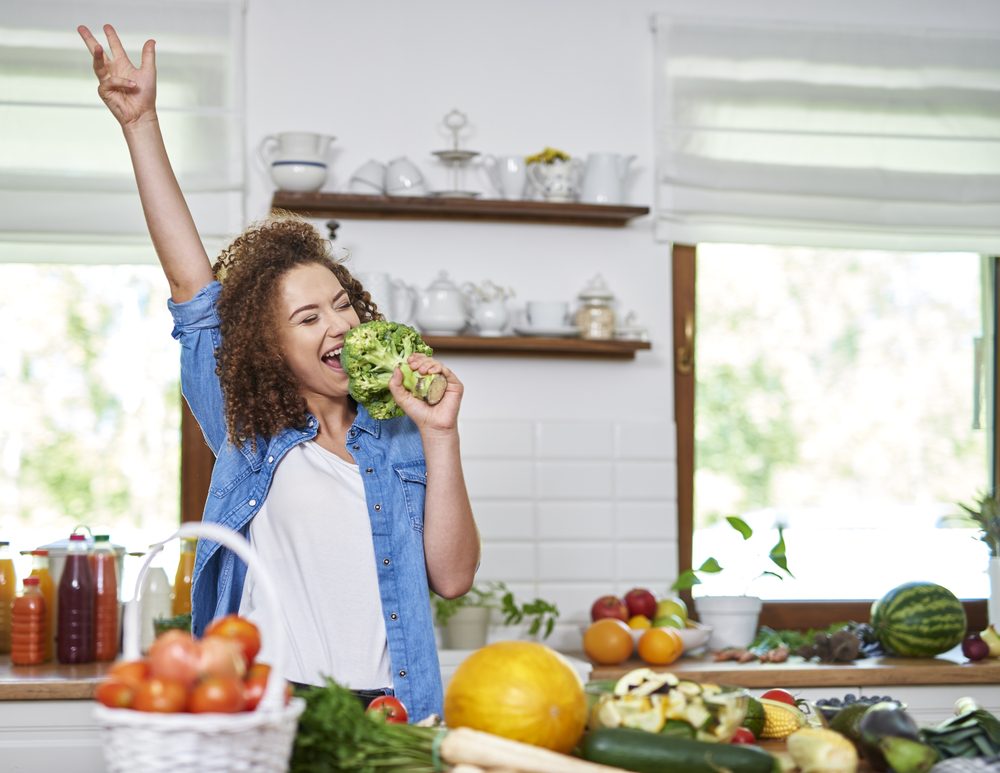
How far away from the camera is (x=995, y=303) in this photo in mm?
4008

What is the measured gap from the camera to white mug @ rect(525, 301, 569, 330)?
3477 millimetres

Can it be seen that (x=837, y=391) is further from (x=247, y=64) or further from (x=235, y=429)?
(x=235, y=429)

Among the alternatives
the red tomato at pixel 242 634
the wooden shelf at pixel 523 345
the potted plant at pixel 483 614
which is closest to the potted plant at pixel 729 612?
the potted plant at pixel 483 614

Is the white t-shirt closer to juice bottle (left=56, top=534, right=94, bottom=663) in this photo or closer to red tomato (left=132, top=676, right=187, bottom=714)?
red tomato (left=132, top=676, right=187, bottom=714)

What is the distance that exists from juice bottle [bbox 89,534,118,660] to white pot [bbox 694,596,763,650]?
1.59 meters

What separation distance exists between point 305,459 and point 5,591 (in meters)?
1.62

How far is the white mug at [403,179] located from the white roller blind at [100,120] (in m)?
0.44

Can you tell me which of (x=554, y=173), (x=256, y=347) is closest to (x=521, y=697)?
(x=256, y=347)

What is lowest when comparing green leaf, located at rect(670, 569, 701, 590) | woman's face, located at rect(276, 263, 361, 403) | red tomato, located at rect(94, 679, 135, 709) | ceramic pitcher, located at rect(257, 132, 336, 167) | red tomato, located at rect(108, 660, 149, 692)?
green leaf, located at rect(670, 569, 701, 590)

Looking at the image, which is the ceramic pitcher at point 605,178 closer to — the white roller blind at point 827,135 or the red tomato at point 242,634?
the white roller blind at point 827,135

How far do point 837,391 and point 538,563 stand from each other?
118cm

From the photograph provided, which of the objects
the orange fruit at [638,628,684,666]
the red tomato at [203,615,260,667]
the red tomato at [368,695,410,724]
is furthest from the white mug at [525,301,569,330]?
the red tomato at [203,615,260,667]

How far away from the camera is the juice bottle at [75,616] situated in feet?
9.64

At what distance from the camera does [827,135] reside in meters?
3.83
